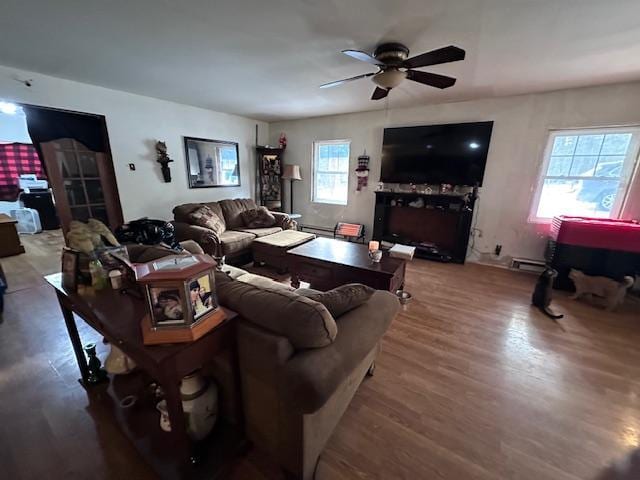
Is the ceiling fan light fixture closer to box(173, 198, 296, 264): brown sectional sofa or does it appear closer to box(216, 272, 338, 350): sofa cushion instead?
box(216, 272, 338, 350): sofa cushion

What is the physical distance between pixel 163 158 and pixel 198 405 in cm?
376

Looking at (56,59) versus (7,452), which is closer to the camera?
(7,452)

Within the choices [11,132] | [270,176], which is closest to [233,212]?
[270,176]

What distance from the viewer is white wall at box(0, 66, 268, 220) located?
2.83 m

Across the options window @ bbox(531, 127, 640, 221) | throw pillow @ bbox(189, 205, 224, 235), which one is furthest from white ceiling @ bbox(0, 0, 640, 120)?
throw pillow @ bbox(189, 205, 224, 235)

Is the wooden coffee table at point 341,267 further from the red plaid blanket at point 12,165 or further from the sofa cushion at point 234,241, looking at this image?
the red plaid blanket at point 12,165

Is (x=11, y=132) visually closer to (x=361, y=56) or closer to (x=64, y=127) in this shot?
(x=64, y=127)

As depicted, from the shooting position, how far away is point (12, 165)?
558 cm

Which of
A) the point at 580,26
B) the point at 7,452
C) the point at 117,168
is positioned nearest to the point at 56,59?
the point at 117,168

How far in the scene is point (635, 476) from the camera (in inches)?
45.2

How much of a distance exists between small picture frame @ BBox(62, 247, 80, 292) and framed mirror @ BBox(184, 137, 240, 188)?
10.7 feet

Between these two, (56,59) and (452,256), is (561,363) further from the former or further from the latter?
(56,59)

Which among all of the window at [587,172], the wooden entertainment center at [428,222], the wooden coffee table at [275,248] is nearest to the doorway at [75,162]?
the wooden coffee table at [275,248]

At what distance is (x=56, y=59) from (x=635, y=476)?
502cm
